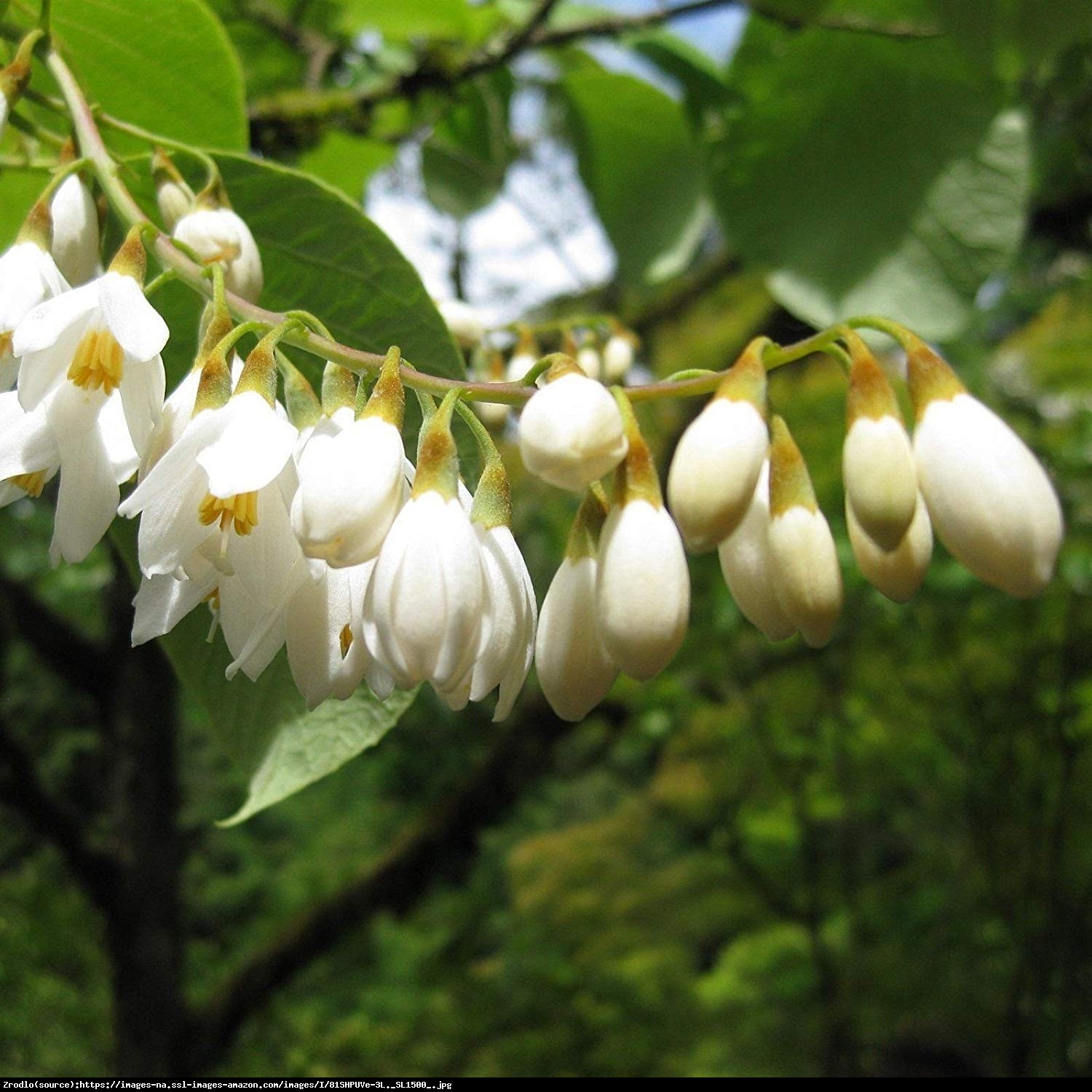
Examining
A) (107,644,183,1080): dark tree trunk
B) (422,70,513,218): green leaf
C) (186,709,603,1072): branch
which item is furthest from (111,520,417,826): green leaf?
(186,709,603,1072): branch

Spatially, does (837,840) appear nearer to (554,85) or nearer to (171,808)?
(171,808)

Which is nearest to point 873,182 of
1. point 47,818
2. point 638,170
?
point 638,170

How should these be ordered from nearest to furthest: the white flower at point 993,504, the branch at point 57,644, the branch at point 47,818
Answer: the white flower at point 993,504 < the branch at point 47,818 < the branch at point 57,644

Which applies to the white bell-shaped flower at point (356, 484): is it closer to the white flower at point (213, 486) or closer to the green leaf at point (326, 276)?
the white flower at point (213, 486)

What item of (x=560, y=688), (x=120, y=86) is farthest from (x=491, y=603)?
(x=120, y=86)

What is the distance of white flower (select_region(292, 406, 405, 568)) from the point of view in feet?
0.99

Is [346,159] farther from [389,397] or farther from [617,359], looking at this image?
[389,397]

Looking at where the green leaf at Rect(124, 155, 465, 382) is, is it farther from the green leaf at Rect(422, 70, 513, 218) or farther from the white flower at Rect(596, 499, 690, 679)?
the green leaf at Rect(422, 70, 513, 218)

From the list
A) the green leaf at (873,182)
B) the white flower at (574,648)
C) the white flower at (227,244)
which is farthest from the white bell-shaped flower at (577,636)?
the green leaf at (873,182)

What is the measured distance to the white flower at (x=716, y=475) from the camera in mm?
294

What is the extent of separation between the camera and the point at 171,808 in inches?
76.8

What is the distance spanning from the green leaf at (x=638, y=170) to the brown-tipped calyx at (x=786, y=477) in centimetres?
77

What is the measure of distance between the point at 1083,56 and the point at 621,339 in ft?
2.40

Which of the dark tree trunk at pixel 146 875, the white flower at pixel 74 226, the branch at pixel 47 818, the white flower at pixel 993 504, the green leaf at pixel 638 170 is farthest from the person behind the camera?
the dark tree trunk at pixel 146 875
